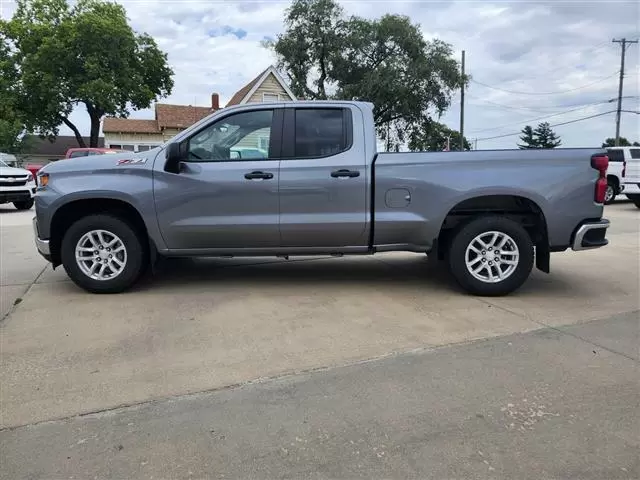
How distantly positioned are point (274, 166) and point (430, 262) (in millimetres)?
2856

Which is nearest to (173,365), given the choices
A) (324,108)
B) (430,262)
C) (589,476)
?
(589,476)

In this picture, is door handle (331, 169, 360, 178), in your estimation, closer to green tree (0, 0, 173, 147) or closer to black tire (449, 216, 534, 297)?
black tire (449, 216, 534, 297)

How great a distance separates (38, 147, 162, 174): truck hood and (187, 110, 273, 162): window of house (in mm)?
438

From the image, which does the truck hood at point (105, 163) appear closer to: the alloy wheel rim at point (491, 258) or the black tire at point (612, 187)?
the alloy wheel rim at point (491, 258)

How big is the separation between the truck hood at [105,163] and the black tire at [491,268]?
10.6ft

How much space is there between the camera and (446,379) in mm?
3504

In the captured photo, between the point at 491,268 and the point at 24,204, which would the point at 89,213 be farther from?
the point at 24,204

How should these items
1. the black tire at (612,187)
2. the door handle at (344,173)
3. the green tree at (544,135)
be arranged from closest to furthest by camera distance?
the door handle at (344,173), the black tire at (612,187), the green tree at (544,135)

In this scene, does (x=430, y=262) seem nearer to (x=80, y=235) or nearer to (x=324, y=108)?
(x=324, y=108)

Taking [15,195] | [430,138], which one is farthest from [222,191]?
[430,138]

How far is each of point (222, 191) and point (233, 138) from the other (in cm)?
60

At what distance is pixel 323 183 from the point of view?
5.34m

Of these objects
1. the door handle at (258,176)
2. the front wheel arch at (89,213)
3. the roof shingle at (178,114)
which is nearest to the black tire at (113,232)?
the front wheel arch at (89,213)

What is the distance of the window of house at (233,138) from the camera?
5.43m
